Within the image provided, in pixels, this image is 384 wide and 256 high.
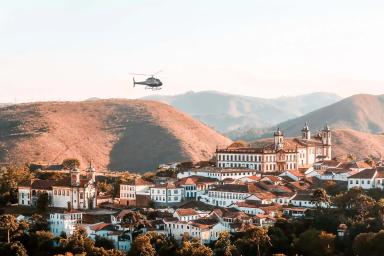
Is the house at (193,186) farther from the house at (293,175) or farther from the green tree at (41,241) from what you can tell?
the green tree at (41,241)

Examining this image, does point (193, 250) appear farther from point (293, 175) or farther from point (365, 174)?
point (293, 175)

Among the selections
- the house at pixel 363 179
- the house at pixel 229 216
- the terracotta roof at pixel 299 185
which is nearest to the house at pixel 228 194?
the house at pixel 229 216

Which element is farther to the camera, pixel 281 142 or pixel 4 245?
pixel 281 142

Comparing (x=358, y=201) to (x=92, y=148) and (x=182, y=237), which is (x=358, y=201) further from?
(x=92, y=148)

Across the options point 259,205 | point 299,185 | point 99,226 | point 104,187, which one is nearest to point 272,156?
point 299,185

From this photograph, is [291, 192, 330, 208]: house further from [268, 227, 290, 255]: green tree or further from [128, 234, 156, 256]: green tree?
[128, 234, 156, 256]: green tree

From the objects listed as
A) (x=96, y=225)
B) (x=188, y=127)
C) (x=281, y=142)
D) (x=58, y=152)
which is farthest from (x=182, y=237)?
(x=188, y=127)
